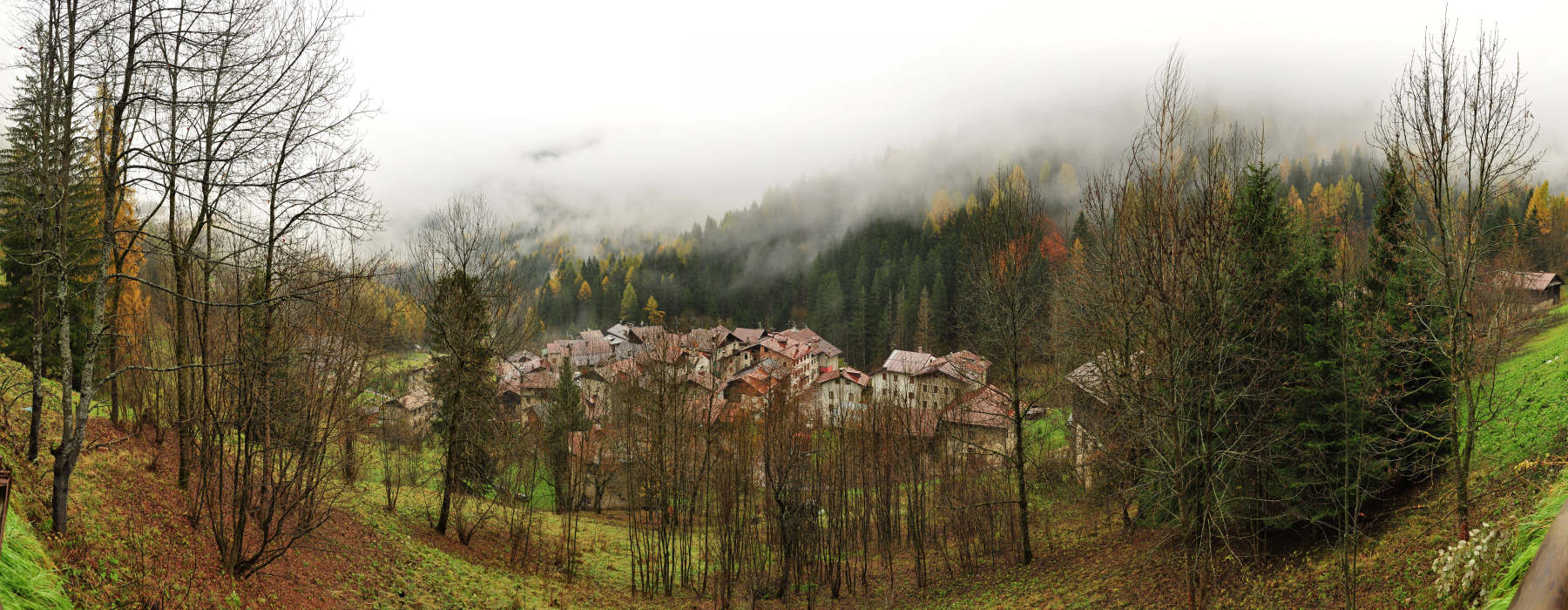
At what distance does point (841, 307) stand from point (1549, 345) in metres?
73.0

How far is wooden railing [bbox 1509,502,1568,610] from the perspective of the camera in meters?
1.30

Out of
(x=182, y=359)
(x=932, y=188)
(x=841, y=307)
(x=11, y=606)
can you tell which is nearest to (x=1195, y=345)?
(x=11, y=606)

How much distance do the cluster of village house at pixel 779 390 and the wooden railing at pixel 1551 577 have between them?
A: 16252mm

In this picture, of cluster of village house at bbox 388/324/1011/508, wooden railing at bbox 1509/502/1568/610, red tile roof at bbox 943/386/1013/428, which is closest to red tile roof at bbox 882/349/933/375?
cluster of village house at bbox 388/324/1011/508

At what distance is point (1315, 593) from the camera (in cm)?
1202

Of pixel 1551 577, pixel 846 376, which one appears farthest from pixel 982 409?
pixel 1551 577

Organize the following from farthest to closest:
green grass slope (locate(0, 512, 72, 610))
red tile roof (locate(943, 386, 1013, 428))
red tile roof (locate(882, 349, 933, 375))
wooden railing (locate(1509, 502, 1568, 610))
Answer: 1. red tile roof (locate(882, 349, 933, 375))
2. red tile roof (locate(943, 386, 1013, 428))
3. green grass slope (locate(0, 512, 72, 610))
4. wooden railing (locate(1509, 502, 1568, 610))

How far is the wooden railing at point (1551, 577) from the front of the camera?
1.30 metres

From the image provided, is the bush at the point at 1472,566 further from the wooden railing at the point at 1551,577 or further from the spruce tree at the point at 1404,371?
the wooden railing at the point at 1551,577

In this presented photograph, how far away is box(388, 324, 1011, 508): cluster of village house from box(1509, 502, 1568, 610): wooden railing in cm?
1625

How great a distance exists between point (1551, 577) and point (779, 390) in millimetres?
32199

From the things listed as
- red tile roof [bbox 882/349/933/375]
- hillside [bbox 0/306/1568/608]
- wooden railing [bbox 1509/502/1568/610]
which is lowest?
hillside [bbox 0/306/1568/608]

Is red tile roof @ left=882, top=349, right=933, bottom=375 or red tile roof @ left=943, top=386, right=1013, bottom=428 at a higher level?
red tile roof @ left=882, top=349, right=933, bottom=375

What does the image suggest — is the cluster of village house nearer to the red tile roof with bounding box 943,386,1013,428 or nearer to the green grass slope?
the red tile roof with bounding box 943,386,1013,428
